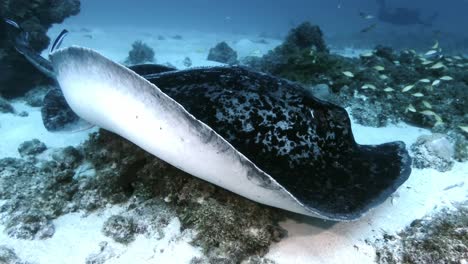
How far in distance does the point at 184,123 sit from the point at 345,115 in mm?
1682

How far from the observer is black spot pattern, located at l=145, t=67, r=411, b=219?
8.13 ft

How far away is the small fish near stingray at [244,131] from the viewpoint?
2.20 meters

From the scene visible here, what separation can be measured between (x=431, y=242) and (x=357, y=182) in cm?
85

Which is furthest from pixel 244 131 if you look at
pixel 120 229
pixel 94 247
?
pixel 94 247

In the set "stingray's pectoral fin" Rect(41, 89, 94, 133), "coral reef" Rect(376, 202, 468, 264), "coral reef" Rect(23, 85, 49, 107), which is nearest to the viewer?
"coral reef" Rect(376, 202, 468, 264)

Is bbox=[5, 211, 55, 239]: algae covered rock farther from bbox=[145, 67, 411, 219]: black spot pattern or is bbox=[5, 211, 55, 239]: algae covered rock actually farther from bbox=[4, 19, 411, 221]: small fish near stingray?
bbox=[145, 67, 411, 219]: black spot pattern

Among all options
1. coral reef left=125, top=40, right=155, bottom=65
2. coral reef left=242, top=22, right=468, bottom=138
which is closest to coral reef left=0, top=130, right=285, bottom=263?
coral reef left=242, top=22, right=468, bottom=138

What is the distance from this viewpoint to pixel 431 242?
271 cm

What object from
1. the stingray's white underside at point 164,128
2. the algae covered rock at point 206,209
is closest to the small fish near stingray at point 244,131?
the stingray's white underside at point 164,128

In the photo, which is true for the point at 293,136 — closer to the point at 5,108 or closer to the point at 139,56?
the point at 5,108

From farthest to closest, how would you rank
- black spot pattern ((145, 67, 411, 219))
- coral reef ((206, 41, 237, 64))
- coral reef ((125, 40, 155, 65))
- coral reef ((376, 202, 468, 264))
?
coral reef ((206, 41, 237, 64)) < coral reef ((125, 40, 155, 65)) < coral reef ((376, 202, 468, 264)) < black spot pattern ((145, 67, 411, 219))

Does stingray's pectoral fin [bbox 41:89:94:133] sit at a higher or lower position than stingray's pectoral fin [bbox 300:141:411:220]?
lower

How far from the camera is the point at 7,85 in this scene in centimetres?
645

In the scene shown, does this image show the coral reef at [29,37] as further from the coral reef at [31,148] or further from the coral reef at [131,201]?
the coral reef at [131,201]
